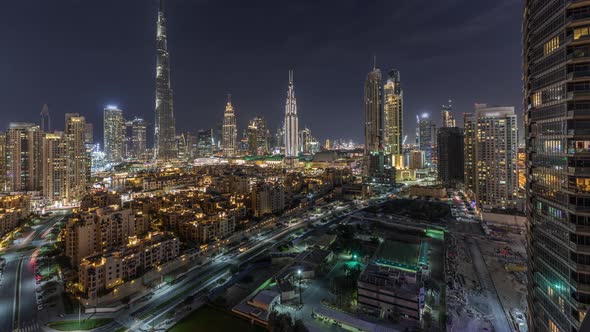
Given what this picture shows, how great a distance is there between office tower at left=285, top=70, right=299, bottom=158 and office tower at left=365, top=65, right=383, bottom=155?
38.5 meters

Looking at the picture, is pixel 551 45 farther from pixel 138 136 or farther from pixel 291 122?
pixel 138 136

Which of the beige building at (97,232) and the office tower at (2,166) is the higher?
the office tower at (2,166)

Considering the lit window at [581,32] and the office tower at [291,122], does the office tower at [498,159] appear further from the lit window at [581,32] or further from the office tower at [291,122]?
the office tower at [291,122]

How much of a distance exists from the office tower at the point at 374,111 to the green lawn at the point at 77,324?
100350 millimetres

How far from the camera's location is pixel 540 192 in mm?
13336

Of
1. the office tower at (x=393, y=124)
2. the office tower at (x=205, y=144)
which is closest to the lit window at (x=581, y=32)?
the office tower at (x=393, y=124)

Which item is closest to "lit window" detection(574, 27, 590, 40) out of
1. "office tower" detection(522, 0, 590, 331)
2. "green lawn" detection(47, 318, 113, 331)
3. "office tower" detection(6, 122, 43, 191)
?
"office tower" detection(522, 0, 590, 331)

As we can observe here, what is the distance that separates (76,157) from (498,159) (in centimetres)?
8902

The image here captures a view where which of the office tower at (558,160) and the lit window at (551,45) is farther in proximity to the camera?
the lit window at (551,45)

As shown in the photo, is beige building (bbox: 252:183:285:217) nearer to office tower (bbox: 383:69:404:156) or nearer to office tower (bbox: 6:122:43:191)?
office tower (bbox: 6:122:43:191)

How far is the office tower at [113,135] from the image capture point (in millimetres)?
159500

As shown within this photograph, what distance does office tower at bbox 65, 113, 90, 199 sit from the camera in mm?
59062

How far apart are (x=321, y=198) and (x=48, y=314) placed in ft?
158

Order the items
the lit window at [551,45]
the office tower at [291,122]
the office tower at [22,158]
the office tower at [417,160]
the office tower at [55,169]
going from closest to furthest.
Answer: the lit window at [551,45] → the office tower at [55,169] → the office tower at [22,158] → the office tower at [417,160] → the office tower at [291,122]
